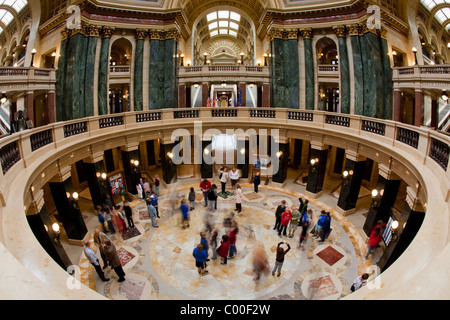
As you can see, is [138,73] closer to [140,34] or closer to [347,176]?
[140,34]

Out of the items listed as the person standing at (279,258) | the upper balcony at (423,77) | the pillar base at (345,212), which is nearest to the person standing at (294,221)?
the person standing at (279,258)

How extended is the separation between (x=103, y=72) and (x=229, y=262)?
50.2 feet

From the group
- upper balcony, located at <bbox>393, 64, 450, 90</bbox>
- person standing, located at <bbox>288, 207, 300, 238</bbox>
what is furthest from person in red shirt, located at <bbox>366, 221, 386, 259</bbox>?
upper balcony, located at <bbox>393, 64, 450, 90</bbox>

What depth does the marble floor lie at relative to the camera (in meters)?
6.64

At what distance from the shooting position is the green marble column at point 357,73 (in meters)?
16.0

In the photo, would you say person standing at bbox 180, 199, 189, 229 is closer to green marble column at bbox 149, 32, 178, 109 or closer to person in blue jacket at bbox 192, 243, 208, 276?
person in blue jacket at bbox 192, 243, 208, 276

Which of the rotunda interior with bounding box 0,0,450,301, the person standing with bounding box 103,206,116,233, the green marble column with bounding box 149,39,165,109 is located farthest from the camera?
the green marble column with bounding box 149,39,165,109

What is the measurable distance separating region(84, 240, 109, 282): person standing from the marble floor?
0.22 metres

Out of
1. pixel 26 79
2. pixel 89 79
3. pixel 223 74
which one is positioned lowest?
pixel 26 79

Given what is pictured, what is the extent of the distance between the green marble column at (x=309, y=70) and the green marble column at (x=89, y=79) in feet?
47.1

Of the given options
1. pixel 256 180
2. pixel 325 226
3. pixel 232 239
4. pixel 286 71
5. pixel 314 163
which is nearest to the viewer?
pixel 232 239

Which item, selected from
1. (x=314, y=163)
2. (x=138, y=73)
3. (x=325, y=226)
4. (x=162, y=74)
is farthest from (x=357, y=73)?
(x=138, y=73)

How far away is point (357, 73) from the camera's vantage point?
52.5ft

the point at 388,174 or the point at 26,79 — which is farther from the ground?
the point at 26,79
